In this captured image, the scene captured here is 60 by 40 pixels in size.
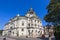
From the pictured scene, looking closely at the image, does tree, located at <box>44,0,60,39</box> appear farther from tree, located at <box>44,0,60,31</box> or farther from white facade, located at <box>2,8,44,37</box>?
white facade, located at <box>2,8,44,37</box>

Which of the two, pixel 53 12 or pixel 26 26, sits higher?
pixel 53 12

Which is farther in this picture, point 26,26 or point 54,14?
point 26,26

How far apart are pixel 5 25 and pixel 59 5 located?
69003 millimetres

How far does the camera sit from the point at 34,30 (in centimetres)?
8762

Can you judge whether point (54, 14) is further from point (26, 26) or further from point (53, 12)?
point (26, 26)

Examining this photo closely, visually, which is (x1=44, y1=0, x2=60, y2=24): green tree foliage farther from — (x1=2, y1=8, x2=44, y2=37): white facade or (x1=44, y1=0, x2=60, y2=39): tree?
(x1=2, y1=8, x2=44, y2=37): white facade

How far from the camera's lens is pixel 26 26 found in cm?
8725

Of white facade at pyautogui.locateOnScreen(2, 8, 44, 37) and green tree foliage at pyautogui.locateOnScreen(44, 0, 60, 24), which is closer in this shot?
green tree foliage at pyautogui.locateOnScreen(44, 0, 60, 24)

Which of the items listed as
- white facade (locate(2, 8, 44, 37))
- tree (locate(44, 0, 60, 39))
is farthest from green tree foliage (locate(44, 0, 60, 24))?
white facade (locate(2, 8, 44, 37))

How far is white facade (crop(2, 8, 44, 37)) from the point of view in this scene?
283ft

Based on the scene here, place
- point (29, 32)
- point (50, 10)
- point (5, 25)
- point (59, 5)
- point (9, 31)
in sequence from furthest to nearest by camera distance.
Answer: point (5, 25), point (9, 31), point (29, 32), point (50, 10), point (59, 5)

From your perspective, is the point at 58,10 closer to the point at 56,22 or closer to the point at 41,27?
the point at 56,22

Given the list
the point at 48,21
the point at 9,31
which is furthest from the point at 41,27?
the point at 48,21

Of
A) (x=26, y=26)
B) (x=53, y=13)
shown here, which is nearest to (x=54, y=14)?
(x=53, y=13)
